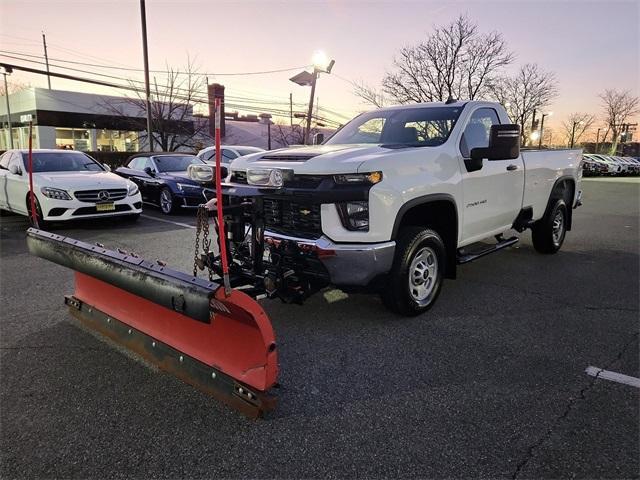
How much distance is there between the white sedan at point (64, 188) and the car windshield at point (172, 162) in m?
2.18

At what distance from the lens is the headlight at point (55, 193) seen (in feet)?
28.2

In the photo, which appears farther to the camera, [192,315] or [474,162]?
[474,162]

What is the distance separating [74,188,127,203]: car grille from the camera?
29.1 feet

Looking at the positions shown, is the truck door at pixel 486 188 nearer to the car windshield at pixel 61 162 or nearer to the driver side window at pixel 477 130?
the driver side window at pixel 477 130

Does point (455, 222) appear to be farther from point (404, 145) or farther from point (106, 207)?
point (106, 207)

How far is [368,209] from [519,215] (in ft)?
10.6

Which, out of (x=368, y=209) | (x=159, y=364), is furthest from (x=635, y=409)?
(x=159, y=364)

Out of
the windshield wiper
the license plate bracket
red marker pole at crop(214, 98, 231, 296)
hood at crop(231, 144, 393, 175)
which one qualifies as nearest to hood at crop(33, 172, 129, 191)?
the license plate bracket

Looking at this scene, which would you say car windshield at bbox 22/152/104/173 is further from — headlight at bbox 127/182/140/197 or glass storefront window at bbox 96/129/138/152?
glass storefront window at bbox 96/129/138/152

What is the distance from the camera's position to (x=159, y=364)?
325cm

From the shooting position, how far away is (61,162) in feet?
32.6

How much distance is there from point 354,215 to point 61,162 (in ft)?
28.2

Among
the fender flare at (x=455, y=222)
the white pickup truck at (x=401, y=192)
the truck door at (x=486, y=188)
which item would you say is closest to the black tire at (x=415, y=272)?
the white pickup truck at (x=401, y=192)

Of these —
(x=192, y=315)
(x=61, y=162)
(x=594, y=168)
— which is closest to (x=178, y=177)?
(x=61, y=162)
